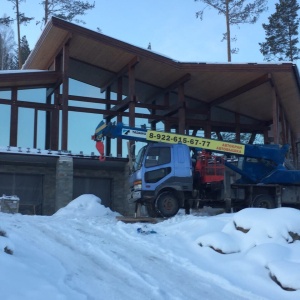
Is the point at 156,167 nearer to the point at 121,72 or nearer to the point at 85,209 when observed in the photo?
the point at 85,209

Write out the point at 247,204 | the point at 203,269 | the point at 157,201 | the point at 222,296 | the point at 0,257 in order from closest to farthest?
the point at 0,257 < the point at 222,296 < the point at 203,269 < the point at 157,201 < the point at 247,204

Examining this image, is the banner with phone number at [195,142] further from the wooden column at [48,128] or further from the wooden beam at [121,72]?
the wooden column at [48,128]

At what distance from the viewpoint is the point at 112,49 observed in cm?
2258

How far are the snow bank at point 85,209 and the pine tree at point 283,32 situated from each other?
3039 cm

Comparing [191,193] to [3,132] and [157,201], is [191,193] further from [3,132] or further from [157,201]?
[3,132]

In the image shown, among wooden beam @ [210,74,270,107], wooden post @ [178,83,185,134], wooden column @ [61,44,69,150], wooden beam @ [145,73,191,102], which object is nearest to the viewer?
wooden column @ [61,44,69,150]

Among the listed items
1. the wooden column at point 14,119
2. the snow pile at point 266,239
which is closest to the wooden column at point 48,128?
the wooden column at point 14,119

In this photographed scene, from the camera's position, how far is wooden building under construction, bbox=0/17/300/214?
21.7 metres

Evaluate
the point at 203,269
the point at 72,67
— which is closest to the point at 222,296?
the point at 203,269

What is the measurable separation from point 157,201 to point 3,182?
9693mm

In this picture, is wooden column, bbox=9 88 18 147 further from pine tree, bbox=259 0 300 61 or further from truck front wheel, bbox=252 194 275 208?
pine tree, bbox=259 0 300 61

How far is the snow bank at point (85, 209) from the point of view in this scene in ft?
54.7

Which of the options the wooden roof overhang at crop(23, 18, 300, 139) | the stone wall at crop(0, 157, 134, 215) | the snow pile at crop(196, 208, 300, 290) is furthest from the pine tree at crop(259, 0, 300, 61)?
the snow pile at crop(196, 208, 300, 290)

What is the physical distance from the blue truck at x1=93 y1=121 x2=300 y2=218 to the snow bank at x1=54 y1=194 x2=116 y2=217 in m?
1.63
